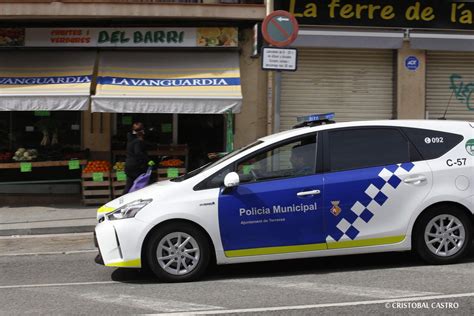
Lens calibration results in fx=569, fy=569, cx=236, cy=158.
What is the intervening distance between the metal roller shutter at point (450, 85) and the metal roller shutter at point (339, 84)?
38.7 inches

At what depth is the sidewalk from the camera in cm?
975

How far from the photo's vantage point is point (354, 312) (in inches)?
193

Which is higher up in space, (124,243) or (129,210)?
(129,210)

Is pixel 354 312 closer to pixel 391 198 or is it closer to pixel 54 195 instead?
pixel 391 198

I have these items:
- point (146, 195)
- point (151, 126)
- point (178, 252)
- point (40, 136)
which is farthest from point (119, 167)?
point (178, 252)

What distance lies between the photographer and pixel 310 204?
19.9ft

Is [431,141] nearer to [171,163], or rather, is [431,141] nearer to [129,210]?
[129,210]

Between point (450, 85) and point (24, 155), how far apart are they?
973 cm

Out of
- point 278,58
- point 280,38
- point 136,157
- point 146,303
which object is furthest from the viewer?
point 136,157

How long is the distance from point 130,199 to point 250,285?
63.2 inches

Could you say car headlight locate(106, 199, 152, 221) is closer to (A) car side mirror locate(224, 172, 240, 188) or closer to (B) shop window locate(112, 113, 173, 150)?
(A) car side mirror locate(224, 172, 240, 188)

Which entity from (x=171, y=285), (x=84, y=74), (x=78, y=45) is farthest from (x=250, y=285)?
(x=78, y=45)

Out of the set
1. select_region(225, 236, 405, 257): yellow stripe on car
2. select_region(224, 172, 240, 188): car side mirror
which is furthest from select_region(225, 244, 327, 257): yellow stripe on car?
select_region(224, 172, 240, 188): car side mirror

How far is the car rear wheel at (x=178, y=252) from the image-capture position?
19.6 ft
